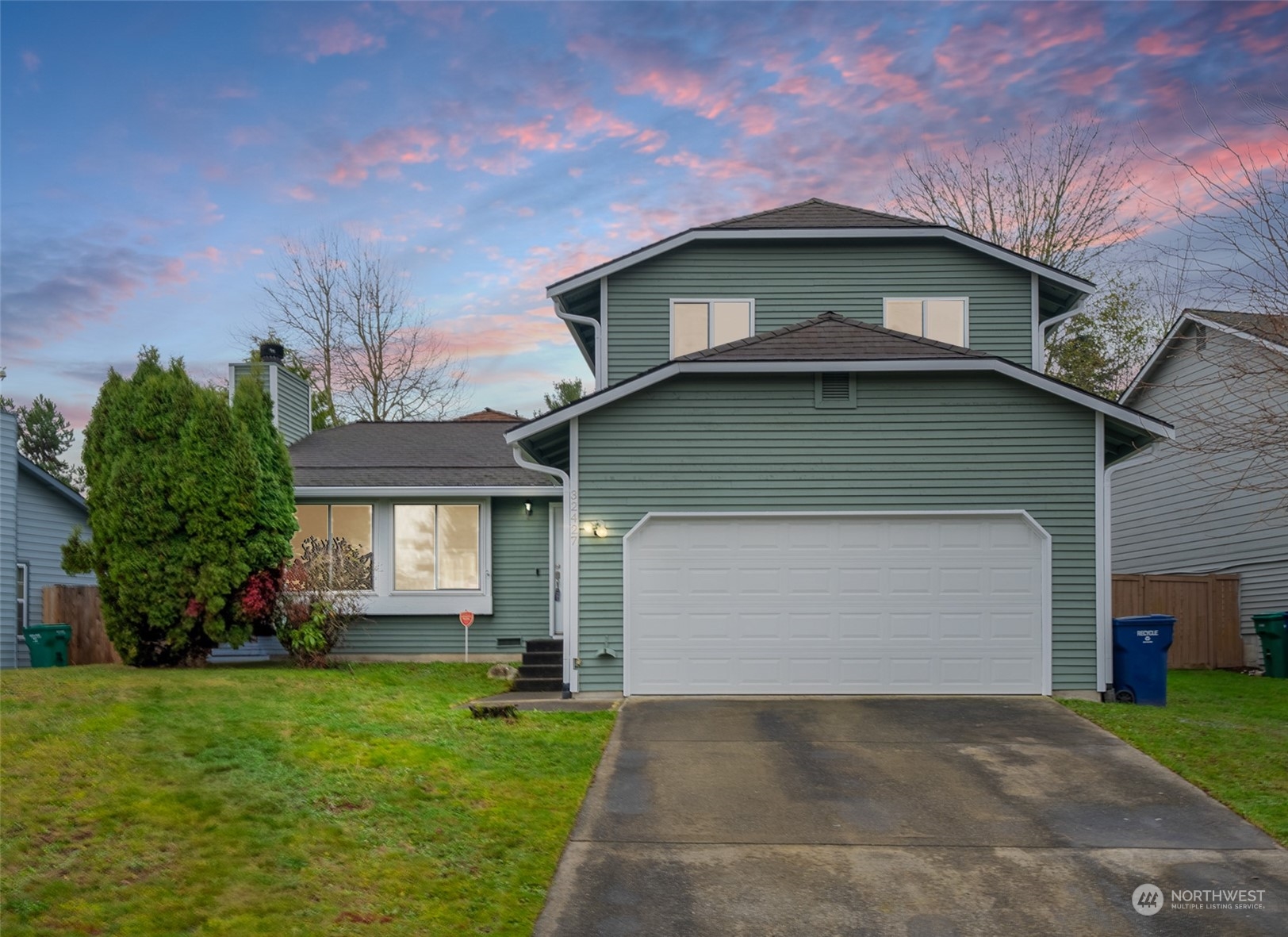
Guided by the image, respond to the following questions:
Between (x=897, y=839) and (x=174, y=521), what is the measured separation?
1165cm

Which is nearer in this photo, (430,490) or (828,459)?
(828,459)

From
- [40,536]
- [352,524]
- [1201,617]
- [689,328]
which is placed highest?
[689,328]

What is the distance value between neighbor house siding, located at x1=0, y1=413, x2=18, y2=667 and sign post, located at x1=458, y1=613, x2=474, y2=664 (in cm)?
790

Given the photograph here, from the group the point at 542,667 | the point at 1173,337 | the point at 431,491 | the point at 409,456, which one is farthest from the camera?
the point at 409,456

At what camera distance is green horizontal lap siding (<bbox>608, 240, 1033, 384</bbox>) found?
15.9 m

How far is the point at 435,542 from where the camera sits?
57.7 feet

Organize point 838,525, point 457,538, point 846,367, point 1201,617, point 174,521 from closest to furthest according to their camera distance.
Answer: point 846,367, point 838,525, point 174,521, point 457,538, point 1201,617

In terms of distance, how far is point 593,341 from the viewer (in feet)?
58.7

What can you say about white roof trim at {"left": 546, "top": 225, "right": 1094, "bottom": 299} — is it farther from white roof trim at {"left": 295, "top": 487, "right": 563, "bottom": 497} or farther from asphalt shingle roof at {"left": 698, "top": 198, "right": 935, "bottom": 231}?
white roof trim at {"left": 295, "top": 487, "right": 563, "bottom": 497}

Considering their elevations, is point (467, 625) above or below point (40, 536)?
below

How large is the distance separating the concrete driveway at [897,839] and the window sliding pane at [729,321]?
6880mm

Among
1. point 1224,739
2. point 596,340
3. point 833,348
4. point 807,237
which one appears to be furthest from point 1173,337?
point 596,340

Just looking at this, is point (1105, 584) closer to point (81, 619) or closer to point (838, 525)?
point (838, 525)

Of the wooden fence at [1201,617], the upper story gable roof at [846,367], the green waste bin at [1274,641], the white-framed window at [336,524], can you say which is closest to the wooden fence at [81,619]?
the white-framed window at [336,524]
